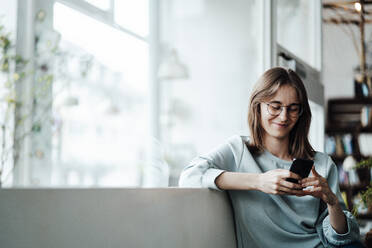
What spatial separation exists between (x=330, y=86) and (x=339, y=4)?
8.78ft

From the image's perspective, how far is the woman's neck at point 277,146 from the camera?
176cm

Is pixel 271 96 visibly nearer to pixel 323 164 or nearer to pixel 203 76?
pixel 323 164

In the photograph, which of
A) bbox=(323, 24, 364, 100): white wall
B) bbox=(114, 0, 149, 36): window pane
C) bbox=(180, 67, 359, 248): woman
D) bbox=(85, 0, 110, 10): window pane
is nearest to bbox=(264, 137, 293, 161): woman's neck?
bbox=(180, 67, 359, 248): woman

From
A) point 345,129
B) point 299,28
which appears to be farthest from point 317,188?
point 345,129

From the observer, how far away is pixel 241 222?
1.62 meters

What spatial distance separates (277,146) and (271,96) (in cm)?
21

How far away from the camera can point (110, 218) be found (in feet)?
3.48

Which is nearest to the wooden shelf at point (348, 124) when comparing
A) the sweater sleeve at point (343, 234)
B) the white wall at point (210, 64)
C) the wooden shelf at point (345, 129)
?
the wooden shelf at point (345, 129)

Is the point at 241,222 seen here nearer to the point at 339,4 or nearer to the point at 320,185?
the point at 320,185

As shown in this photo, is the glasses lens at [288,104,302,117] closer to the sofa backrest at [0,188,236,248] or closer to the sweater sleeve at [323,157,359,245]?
the sweater sleeve at [323,157,359,245]

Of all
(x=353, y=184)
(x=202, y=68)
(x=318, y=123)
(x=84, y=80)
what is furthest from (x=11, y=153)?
(x=353, y=184)

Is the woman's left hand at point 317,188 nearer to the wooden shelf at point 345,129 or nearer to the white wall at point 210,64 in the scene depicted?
the white wall at point 210,64

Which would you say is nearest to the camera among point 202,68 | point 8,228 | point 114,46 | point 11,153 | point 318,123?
point 8,228

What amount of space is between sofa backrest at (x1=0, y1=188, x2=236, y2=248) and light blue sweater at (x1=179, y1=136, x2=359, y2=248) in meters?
0.11
